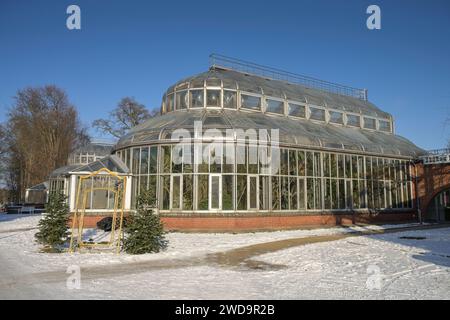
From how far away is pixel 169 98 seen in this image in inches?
961

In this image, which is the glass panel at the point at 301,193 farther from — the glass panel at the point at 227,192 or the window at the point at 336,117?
the window at the point at 336,117

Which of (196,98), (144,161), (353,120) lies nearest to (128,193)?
(144,161)

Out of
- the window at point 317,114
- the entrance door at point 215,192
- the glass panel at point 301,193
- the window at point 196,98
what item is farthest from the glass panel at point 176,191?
the window at point 317,114

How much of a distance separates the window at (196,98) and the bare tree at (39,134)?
26153 mm

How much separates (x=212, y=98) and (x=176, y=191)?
6.91 metres

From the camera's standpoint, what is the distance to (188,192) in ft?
63.0

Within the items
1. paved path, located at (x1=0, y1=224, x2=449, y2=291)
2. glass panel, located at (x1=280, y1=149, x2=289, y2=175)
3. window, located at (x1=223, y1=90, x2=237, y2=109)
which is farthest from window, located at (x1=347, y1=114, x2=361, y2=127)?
paved path, located at (x1=0, y1=224, x2=449, y2=291)

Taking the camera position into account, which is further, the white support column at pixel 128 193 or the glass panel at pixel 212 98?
the glass panel at pixel 212 98

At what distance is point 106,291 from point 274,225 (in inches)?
552

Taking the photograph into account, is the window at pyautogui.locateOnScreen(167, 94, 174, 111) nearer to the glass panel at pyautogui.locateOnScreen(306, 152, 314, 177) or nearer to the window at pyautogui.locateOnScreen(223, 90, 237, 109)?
the window at pyautogui.locateOnScreen(223, 90, 237, 109)

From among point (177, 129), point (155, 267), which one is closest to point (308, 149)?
point (177, 129)

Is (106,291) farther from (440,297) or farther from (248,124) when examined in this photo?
(248,124)

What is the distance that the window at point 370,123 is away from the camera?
3106 cm

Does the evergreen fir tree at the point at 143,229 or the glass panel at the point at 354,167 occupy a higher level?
the glass panel at the point at 354,167
